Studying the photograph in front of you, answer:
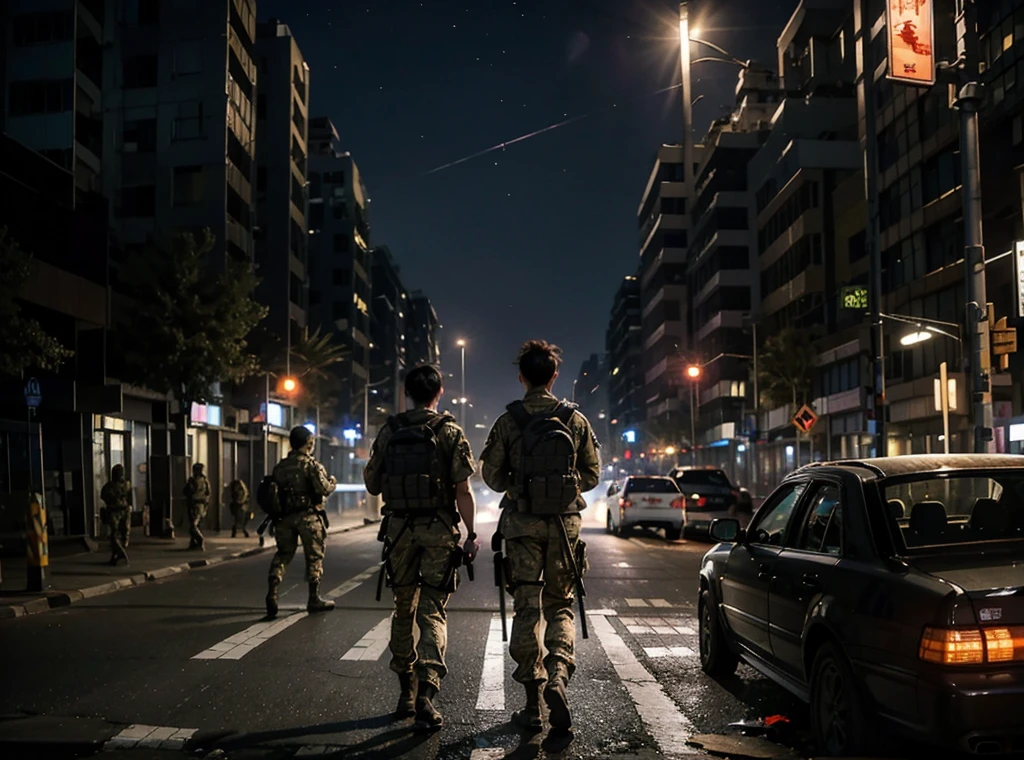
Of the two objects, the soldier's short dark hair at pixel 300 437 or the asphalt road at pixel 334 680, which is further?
the soldier's short dark hair at pixel 300 437

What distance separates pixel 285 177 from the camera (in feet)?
194

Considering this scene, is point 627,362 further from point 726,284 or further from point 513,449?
point 513,449

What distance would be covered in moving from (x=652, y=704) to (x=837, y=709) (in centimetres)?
170

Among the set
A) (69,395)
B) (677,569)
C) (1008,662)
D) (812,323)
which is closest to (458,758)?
(1008,662)

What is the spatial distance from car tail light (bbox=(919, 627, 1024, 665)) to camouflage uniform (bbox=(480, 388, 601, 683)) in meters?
2.16

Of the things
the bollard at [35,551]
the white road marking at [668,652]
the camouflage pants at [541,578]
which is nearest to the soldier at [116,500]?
the bollard at [35,551]

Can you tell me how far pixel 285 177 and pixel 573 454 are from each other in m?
55.6

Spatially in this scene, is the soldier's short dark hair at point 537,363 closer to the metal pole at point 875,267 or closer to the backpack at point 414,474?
the backpack at point 414,474

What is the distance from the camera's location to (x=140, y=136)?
4419 centimetres

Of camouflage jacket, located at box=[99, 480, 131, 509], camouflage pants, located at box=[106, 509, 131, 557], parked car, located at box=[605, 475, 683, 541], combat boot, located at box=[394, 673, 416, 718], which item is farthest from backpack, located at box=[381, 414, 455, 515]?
parked car, located at box=[605, 475, 683, 541]

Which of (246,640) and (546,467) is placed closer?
(546,467)

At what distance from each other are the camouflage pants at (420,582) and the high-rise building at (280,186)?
1972 inches

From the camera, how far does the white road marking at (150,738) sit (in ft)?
18.2

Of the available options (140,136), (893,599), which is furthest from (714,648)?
(140,136)
